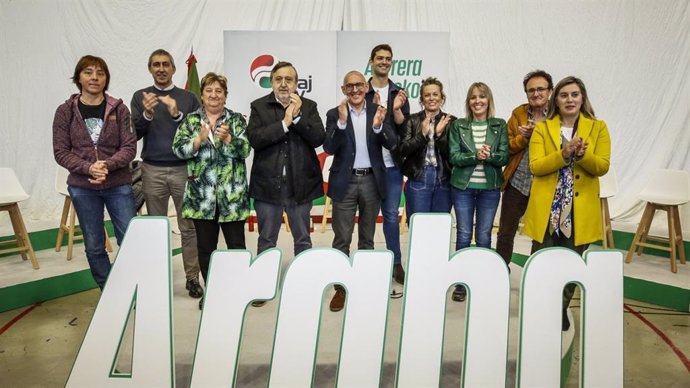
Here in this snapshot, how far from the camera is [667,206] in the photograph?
402 centimetres

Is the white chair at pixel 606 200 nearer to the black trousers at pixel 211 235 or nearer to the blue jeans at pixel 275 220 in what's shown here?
the blue jeans at pixel 275 220

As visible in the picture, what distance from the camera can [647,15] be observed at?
18.1ft

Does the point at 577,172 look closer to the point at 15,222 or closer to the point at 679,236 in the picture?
the point at 679,236

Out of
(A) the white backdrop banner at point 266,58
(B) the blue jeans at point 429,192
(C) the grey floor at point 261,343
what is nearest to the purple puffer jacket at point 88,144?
(C) the grey floor at point 261,343

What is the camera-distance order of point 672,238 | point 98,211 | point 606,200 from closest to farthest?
1. point 98,211
2. point 672,238
3. point 606,200

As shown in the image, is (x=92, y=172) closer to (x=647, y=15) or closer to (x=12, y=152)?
(x=12, y=152)

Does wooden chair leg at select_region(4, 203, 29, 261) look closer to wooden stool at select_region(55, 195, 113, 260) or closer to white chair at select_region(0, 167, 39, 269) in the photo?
white chair at select_region(0, 167, 39, 269)

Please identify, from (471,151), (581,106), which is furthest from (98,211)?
(581,106)

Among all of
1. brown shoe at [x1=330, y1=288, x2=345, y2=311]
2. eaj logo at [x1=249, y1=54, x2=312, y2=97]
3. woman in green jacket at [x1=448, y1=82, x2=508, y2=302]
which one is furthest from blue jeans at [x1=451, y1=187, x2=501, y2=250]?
eaj logo at [x1=249, y1=54, x2=312, y2=97]

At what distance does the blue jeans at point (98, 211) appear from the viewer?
2.72 m

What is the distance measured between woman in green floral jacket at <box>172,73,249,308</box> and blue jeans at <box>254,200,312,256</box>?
142mm

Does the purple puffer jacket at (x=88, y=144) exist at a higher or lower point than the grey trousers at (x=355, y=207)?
higher

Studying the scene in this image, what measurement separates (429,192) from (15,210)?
10.6 ft

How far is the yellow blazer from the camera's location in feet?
7.88
